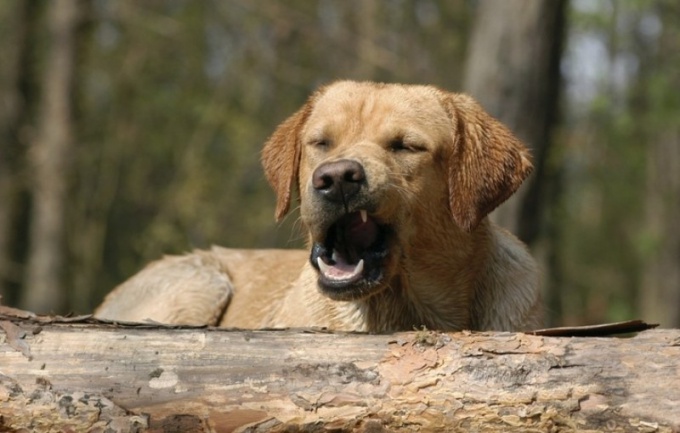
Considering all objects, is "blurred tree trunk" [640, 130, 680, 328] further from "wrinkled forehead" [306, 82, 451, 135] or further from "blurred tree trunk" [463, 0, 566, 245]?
"wrinkled forehead" [306, 82, 451, 135]

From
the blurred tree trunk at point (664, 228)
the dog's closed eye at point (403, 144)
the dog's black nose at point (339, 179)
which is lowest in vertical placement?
the blurred tree trunk at point (664, 228)

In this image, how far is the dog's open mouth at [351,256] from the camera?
5.06 metres

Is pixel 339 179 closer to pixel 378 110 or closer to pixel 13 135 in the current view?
pixel 378 110

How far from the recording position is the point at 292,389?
4.19m

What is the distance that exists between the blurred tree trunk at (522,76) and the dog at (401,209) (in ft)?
13.0

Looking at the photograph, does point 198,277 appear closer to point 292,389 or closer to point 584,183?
point 292,389

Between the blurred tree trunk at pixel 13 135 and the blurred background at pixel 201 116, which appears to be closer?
the blurred background at pixel 201 116

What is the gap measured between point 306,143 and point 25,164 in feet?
50.5

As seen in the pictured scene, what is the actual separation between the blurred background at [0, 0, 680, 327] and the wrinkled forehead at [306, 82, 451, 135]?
28.8 ft

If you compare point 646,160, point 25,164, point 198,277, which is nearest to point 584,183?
point 646,160

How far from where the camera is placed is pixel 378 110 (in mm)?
5637

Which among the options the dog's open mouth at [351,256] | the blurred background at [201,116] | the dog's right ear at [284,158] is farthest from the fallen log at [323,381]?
the blurred background at [201,116]

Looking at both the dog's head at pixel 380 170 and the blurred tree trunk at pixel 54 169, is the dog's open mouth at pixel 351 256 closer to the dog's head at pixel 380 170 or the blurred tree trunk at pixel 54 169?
the dog's head at pixel 380 170

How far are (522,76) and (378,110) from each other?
4.77 meters
